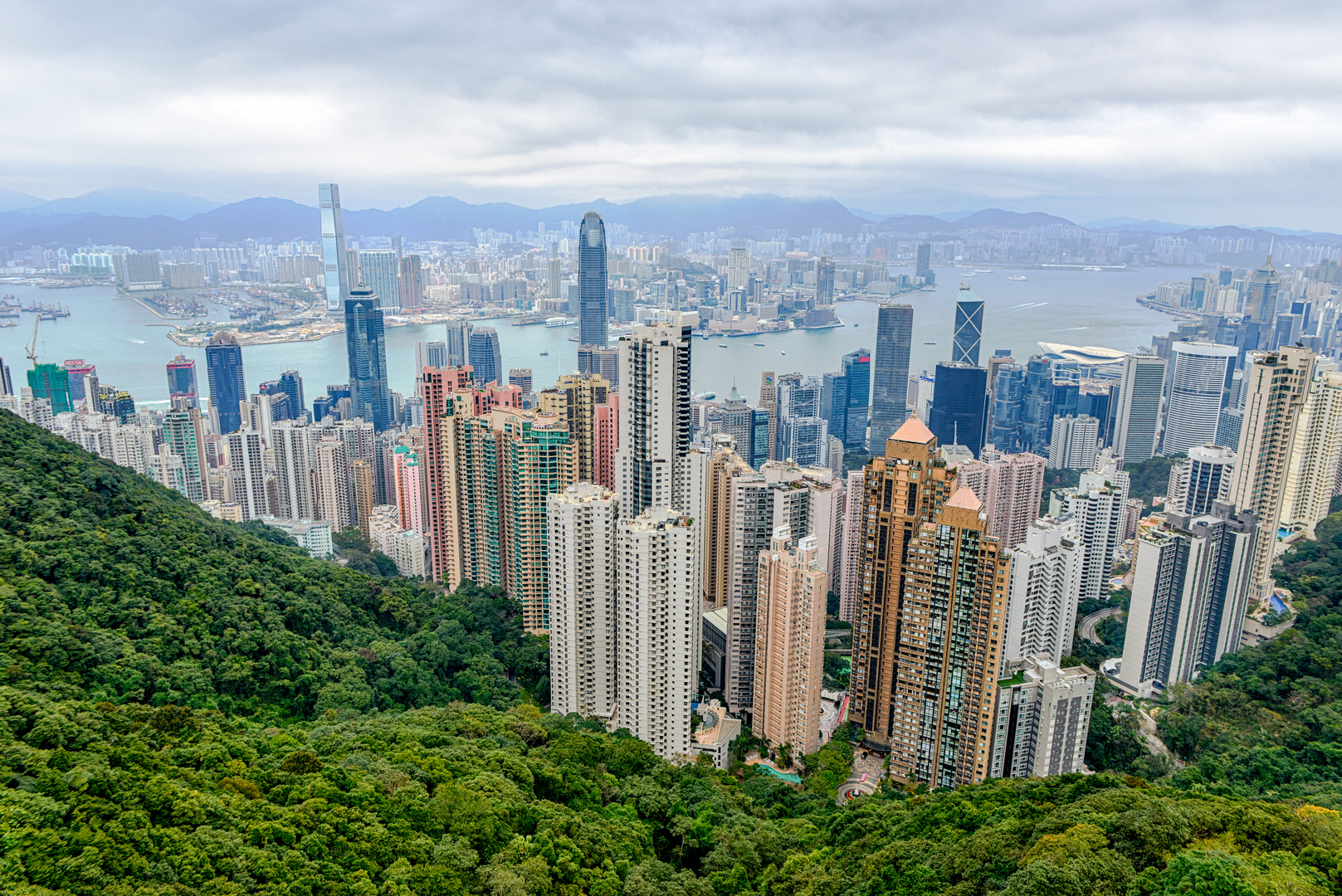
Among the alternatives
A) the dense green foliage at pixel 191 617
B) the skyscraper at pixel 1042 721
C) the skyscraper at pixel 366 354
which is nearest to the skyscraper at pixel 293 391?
the skyscraper at pixel 366 354

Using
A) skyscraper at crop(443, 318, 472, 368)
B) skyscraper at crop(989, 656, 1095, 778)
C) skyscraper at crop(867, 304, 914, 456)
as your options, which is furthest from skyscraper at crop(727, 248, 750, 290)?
skyscraper at crop(989, 656, 1095, 778)

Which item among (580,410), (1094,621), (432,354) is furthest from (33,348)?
(1094,621)

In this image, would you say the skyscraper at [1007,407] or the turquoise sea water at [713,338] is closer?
the skyscraper at [1007,407]

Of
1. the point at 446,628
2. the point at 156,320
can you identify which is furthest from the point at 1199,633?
the point at 156,320

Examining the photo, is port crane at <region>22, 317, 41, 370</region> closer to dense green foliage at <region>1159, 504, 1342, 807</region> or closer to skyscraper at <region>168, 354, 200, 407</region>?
skyscraper at <region>168, 354, 200, 407</region>

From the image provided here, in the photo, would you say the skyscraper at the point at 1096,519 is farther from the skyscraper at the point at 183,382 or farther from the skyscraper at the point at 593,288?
the skyscraper at the point at 183,382

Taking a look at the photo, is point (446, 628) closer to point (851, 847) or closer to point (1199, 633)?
point (851, 847)

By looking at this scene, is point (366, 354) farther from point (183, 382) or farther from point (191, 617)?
point (191, 617)
